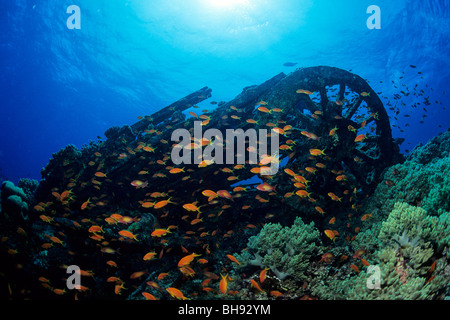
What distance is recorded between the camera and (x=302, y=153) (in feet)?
21.1

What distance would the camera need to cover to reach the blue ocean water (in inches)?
859

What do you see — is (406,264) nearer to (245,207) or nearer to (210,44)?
(245,207)

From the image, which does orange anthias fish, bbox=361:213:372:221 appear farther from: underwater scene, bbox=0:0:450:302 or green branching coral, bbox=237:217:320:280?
green branching coral, bbox=237:217:320:280

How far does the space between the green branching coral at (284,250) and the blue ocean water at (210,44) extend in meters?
12.9

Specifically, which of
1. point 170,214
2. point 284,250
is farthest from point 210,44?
point 284,250

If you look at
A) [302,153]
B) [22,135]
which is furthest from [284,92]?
[22,135]

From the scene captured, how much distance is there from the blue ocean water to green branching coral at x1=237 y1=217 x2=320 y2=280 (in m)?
12.9

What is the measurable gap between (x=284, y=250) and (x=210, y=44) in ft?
97.1

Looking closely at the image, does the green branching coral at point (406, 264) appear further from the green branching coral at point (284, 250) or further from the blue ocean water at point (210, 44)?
the blue ocean water at point (210, 44)

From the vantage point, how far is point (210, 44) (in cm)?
2823

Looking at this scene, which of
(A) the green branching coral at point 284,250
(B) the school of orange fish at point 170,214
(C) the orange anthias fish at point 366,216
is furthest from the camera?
(B) the school of orange fish at point 170,214

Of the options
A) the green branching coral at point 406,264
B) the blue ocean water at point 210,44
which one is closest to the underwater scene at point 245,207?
the green branching coral at point 406,264

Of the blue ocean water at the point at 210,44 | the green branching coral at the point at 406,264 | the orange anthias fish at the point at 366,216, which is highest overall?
the blue ocean water at the point at 210,44

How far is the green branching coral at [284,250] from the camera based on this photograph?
4.02m
